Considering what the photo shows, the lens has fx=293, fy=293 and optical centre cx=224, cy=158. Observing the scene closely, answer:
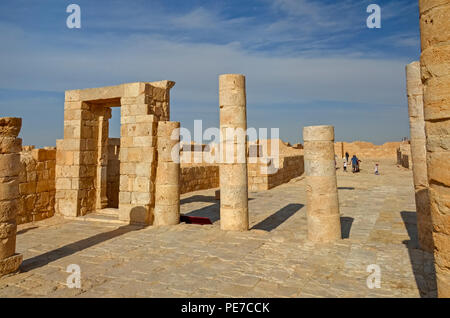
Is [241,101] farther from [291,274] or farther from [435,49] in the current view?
[435,49]

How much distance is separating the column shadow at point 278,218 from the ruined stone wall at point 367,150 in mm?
41535

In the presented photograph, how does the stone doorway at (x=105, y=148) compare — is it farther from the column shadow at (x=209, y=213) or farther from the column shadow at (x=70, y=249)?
the column shadow at (x=209, y=213)

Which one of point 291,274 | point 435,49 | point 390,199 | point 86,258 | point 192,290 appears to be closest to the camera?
point 435,49

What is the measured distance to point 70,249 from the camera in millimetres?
6492

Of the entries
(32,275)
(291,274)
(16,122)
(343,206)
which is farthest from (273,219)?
(16,122)

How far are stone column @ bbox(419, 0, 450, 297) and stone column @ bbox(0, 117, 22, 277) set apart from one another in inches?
243

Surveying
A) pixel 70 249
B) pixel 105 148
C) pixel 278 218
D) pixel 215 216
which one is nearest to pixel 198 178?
pixel 215 216

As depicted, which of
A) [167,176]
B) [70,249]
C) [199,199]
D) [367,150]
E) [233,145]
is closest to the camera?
[70,249]

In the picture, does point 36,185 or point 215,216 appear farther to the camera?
point 215,216

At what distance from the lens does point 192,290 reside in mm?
4336

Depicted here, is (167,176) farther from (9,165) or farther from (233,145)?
(9,165)

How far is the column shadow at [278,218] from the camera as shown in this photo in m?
8.73

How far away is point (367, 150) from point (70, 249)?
53144 millimetres
